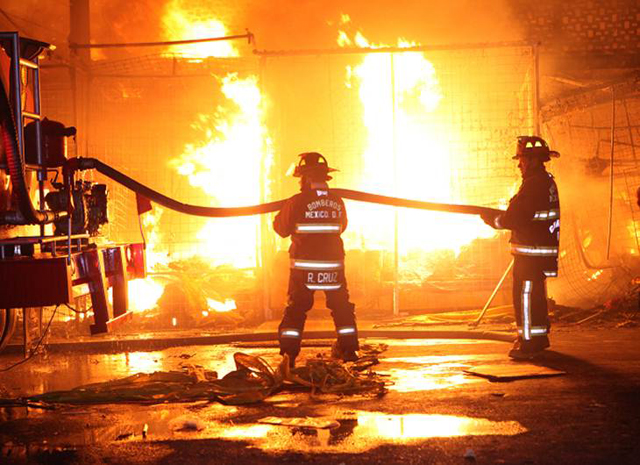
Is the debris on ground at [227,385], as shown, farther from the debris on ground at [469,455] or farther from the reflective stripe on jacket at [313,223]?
the debris on ground at [469,455]

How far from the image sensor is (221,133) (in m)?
14.6

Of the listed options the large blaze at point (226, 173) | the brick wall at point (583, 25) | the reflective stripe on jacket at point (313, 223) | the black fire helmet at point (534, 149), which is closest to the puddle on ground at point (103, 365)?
the reflective stripe on jacket at point (313, 223)

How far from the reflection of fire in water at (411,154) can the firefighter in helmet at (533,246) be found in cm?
430

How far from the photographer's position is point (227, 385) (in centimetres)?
708

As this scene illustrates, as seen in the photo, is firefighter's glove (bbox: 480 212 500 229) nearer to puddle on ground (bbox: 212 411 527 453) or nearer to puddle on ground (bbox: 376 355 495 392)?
puddle on ground (bbox: 376 355 495 392)

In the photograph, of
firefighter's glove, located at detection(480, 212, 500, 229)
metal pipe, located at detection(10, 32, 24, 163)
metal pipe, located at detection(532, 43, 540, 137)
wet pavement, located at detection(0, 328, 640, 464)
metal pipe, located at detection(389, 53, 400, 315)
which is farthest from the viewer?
metal pipe, located at detection(389, 53, 400, 315)

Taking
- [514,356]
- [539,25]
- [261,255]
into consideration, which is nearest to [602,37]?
[539,25]

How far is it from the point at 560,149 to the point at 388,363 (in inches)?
313

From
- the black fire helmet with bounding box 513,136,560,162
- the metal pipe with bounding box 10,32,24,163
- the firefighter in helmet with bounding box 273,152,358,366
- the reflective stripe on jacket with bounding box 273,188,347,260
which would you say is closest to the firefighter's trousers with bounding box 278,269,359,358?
the firefighter in helmet with bounding box 273,152,358,366

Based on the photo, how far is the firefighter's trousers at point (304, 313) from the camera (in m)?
8.16

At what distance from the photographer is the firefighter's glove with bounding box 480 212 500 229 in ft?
28.0

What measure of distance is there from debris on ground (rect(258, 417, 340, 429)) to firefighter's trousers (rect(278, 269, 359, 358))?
2131mm

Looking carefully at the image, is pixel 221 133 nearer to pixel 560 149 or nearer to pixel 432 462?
pixel 560 149

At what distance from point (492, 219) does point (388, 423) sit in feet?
11.2
